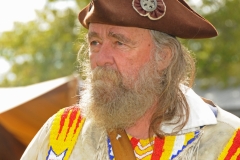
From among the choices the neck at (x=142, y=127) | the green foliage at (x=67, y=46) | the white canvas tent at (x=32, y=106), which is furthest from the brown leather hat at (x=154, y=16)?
the green foliage at (x=67, y=46)

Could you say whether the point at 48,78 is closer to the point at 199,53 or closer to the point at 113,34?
the point at 199,53

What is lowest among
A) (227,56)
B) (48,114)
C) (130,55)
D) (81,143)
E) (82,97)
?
(227,56)

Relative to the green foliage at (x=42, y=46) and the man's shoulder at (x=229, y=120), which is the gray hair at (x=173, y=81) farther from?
the green foliage at (x=42, y=46)

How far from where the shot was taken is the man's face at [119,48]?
11.4ft

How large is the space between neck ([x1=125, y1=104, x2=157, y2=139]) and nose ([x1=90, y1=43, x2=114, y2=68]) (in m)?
0.43

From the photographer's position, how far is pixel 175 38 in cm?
375

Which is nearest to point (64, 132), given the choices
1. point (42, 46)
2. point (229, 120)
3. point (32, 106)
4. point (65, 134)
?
point (65, 134)

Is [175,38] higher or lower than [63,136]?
higher

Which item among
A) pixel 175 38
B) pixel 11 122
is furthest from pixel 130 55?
pixel 11 122

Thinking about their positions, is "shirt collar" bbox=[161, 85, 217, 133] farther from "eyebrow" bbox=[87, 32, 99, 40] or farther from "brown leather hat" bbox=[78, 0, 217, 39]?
"eyebrow" bbox=[87, 32, 99, 40]

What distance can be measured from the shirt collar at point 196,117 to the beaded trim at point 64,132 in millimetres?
548

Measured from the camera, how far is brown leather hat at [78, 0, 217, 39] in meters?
3.45

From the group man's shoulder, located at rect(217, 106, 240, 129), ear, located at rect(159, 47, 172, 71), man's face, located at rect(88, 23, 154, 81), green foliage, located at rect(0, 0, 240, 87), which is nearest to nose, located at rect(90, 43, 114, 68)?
man's face, located at rect(88, 23, 154, 81)

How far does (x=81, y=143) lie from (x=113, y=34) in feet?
2.25
